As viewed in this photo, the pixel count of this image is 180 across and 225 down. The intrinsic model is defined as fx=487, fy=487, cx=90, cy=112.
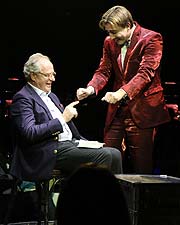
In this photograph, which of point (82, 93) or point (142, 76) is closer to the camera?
point (142, 76)

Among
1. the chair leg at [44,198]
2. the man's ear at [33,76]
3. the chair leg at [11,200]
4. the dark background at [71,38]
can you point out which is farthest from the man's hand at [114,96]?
the dark background at [71,38]

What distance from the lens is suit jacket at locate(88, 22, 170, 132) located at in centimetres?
324

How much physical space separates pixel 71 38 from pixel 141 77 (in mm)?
4154

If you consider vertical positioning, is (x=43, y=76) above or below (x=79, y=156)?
above

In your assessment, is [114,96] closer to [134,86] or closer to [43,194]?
[134,86]

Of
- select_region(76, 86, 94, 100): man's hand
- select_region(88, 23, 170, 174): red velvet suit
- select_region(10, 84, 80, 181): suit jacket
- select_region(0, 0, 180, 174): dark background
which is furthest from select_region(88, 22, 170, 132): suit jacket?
select_region(0, 0, 180, 174): dark background

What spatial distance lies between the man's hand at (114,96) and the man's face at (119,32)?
14.4 inches

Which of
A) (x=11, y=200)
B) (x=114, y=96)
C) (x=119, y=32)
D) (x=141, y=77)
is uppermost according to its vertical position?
(x=119, y=32)

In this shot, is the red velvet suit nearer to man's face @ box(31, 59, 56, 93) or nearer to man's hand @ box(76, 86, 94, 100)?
man's hand @ box(76, 86, 94, 100)

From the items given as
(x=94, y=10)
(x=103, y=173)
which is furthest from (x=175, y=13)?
(x=103, y=173)

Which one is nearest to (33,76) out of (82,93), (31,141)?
(82,93)

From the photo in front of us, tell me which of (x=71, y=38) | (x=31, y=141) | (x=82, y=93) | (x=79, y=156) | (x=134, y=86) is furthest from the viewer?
(x=71, y=38)

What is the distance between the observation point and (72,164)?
3.06 metres

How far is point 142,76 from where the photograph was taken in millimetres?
3217
